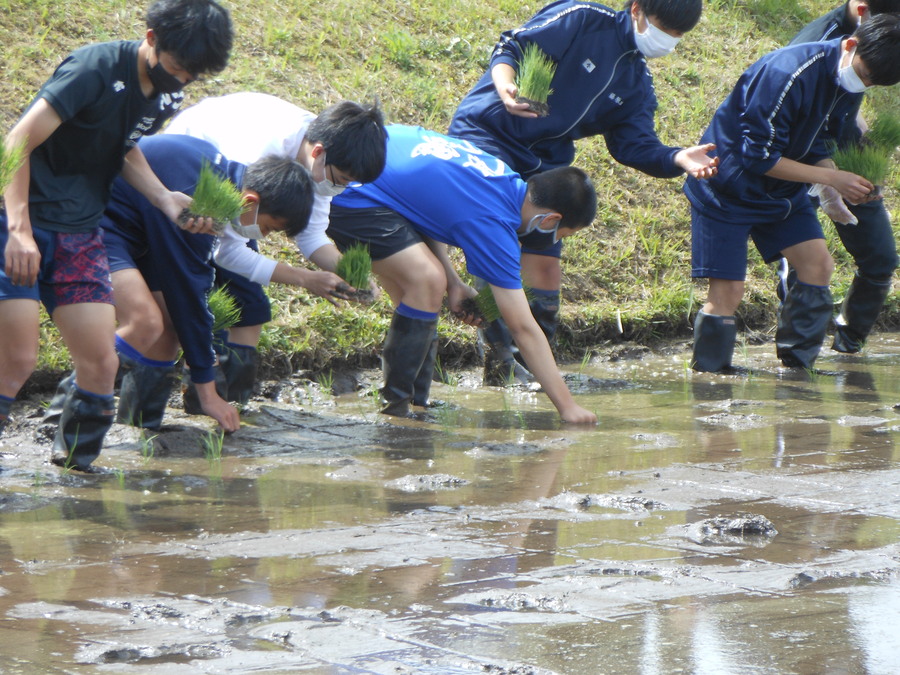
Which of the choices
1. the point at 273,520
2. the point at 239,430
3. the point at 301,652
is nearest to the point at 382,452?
the point at 239,430

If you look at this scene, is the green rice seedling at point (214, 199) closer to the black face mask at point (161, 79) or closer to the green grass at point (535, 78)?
the black face mask at point (161, 79)

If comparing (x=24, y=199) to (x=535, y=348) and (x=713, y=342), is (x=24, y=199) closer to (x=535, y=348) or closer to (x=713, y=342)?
(x=535, y=348)

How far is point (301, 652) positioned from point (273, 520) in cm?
110

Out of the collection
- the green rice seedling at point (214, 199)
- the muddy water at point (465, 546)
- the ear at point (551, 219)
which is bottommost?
the muddy water at point (465, 546)

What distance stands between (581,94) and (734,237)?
1.08 metres

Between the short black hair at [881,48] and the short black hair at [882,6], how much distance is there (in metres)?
0.64

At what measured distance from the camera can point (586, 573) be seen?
281 cm

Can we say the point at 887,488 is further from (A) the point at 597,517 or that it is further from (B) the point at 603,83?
(B) the point at 603,83

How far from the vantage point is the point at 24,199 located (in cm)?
344

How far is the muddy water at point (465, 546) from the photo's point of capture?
7.54ft

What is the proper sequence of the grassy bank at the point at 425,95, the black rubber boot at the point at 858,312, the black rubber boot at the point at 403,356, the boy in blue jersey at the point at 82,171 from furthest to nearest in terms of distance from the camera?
the black rubber boot at the point at 858,312 < the grassy bank at the point at 425,95 < the black rubber boot at the point at 403,356 < the boy in blue jersey at the point at 82,171

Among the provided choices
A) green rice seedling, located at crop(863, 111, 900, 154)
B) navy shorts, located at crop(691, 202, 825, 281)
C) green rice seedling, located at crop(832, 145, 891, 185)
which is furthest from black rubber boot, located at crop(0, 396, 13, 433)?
green rice seedling, located at crop(863, 111, 900, 154)

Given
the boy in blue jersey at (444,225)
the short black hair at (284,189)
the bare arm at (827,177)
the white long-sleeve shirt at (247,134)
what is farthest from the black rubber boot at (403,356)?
the bare arm at (827,177)

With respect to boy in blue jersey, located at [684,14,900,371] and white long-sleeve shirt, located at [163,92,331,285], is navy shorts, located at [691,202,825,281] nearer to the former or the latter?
boy in blue jersey, located at [684,14,900,371]
